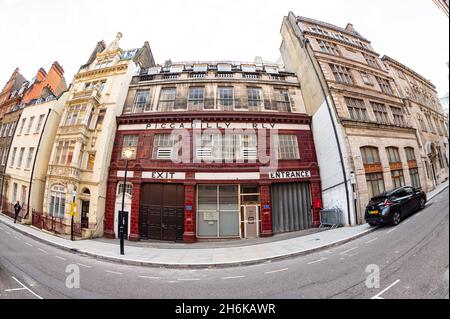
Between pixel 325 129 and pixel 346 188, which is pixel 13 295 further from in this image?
pixel 325 129

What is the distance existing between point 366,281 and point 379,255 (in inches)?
41.7

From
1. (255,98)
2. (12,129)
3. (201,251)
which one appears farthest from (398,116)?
(12,129)

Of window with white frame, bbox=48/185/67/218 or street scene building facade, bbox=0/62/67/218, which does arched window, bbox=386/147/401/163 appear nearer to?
window with white frame, bbox=48/185/67/218

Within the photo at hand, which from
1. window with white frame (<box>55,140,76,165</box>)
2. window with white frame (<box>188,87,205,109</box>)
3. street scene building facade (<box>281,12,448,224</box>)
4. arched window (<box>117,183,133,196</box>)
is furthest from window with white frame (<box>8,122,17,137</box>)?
street scene building facade (<box>281,12,448,224</box>)

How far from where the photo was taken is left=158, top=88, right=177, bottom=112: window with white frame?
12.3 m

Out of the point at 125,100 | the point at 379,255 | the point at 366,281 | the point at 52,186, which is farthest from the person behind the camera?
the point at 125,100

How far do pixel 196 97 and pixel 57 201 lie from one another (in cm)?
1159

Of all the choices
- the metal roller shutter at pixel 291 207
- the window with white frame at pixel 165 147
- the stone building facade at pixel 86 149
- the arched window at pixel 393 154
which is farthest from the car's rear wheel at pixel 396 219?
the stone building facade at pixel 86 149

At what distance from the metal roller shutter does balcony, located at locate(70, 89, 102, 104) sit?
14309mm

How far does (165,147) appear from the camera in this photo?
11.3 m

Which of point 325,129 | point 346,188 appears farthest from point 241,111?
point 346,188

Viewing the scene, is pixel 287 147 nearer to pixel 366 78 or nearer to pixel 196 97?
pixel 366 78

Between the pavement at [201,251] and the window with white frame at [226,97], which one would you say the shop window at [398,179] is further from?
the window with white frame at [226,97]

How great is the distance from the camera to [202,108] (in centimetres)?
1188
